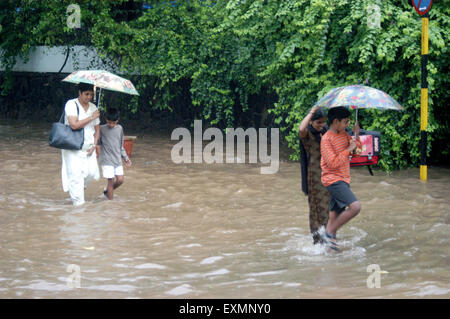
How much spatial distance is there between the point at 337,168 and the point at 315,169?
33 cm

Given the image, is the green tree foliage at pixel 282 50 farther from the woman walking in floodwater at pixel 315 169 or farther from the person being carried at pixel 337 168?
the person being carried at pixel 337 168

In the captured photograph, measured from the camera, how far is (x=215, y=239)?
7.29 m

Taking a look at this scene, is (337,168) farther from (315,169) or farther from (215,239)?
(215,239)

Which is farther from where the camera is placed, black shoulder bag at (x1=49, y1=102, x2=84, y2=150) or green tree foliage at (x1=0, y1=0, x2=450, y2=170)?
green tree foliage at (x1=0, y1=0, x2=450, y2=170)

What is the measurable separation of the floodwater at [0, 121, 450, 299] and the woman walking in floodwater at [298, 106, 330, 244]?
13.9 inches

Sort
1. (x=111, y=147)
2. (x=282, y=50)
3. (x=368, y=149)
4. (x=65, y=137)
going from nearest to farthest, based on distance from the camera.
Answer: (x=368, y=149) → (x=65, y=137) → (x=111, y=147) → (x=282, y=50)

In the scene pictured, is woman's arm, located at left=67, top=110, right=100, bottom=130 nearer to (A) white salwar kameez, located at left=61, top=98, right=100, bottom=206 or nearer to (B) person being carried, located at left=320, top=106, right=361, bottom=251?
(A) white salwar kameez, located at left=61, top=98, right=100, bottom=206

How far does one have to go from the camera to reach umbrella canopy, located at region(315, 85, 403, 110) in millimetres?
6168

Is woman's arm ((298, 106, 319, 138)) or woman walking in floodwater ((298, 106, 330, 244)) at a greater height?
woman's arm ((298, 106, 319, 138))

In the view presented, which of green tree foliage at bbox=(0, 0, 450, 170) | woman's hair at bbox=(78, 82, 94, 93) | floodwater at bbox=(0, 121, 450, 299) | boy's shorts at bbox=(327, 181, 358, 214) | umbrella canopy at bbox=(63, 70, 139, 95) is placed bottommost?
floodwater at bbox=(0, 121, 450, 299)

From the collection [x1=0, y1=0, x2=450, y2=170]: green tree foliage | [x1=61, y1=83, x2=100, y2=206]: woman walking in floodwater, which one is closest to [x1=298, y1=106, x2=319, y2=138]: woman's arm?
[x1=61, y1=83, x2=100, y2=206]: woman walking in floodwater

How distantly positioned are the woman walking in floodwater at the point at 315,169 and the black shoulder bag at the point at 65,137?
3365 millimetres

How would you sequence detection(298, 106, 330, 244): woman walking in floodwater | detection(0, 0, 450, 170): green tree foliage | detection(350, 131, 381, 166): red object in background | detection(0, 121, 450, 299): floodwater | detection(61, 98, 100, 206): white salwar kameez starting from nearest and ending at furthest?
detection(0, 121, 450, 299): floodwater, detection(298, 106, 330, 244): woman walking in floodwater, detection(350, 131, 381, 166): red object in background, detection(61, 98, 100, 206): white salwar kameez, detection(0, 0, 450, 170): green tree foliage

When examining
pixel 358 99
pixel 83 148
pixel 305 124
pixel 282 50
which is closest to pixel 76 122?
pixel 83 148
